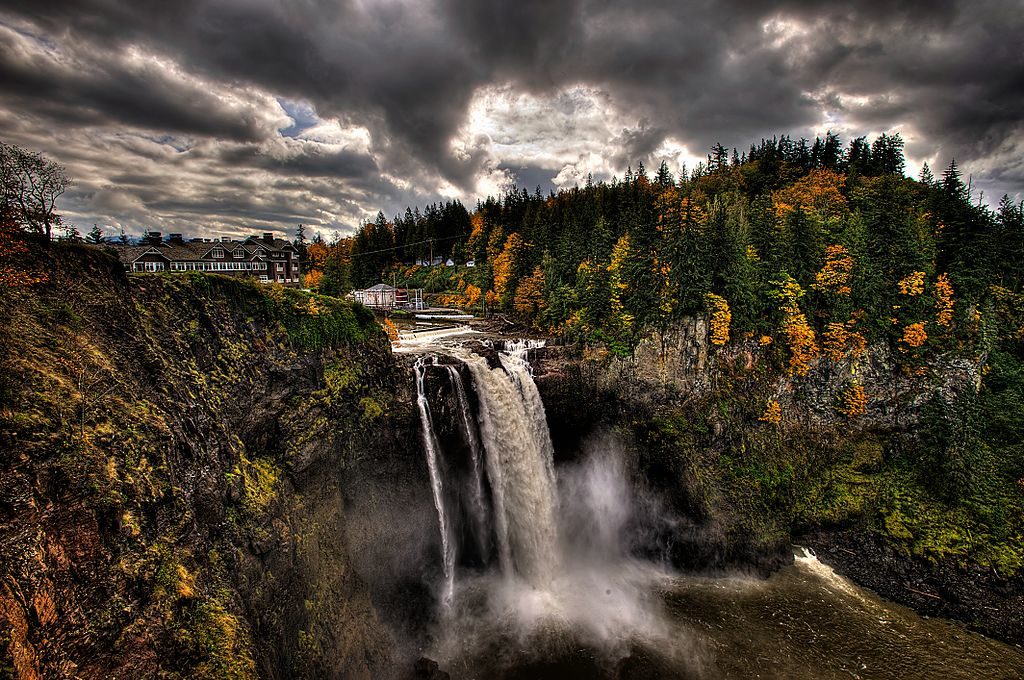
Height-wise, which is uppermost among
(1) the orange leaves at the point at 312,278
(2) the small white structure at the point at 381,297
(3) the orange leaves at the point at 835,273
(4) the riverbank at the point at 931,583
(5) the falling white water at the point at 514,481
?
(1) the orange leaves at the point at 312,278

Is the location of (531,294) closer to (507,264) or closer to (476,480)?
(507,264)

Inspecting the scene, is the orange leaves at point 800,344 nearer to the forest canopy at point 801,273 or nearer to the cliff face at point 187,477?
the forest canopy at point 801,273

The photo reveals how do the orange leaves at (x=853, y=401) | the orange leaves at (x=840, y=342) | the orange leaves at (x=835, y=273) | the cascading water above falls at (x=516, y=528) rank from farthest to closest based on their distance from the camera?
the orange leaves at (x=835, y=273) → the orange leaves at (x=840, y=342) → the orange leaves at (x=853, y=401) → the cascading water above falls at (x=516, y=528)

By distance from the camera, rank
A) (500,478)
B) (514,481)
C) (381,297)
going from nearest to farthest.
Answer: (500,478), (514,481), (381,297)

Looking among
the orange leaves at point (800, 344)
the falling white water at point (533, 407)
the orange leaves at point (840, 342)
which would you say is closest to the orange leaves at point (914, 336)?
the orange leaves at point (840, 342)

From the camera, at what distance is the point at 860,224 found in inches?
1257

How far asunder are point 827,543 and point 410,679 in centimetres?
2548

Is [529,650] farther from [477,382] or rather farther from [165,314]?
[165,314]

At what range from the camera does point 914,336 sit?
2884 cm

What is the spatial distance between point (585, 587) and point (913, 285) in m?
31.6

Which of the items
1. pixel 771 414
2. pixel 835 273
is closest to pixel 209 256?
pixel 771 414

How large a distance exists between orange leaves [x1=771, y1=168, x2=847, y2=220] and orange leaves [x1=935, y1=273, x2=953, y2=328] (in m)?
8.91

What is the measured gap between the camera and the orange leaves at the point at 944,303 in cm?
2947

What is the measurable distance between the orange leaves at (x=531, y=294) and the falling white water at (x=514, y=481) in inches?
678
